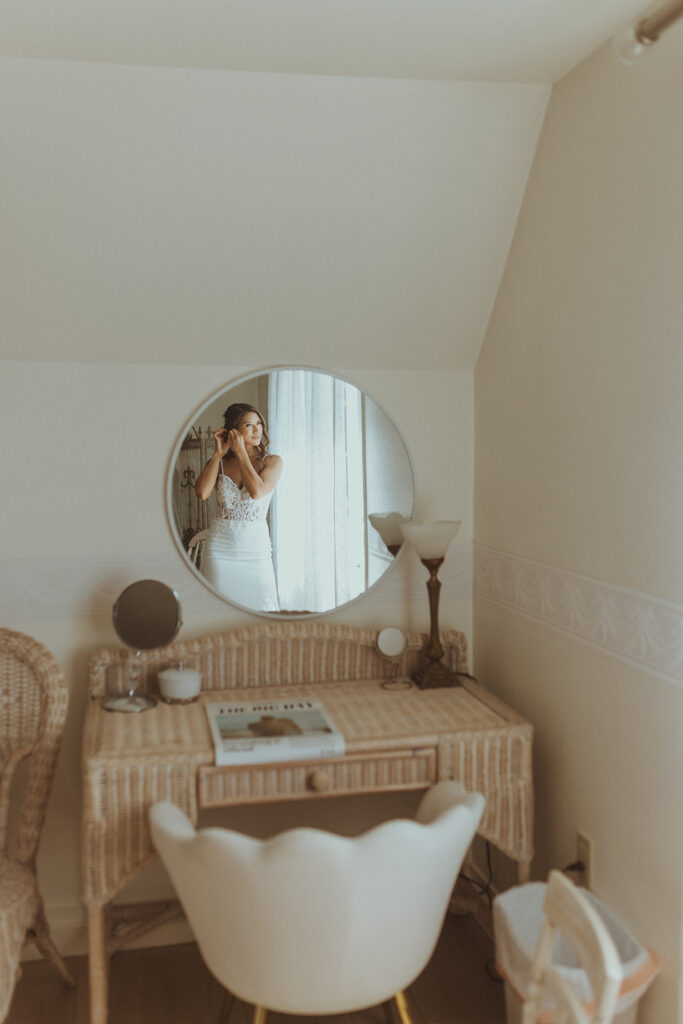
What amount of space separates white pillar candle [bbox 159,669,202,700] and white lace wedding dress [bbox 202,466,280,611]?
28 centimetres

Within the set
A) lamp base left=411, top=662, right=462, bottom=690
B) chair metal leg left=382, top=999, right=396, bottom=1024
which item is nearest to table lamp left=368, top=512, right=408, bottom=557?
lamp base left=411, top=662, right=462, bottom=690

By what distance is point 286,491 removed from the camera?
2.49m

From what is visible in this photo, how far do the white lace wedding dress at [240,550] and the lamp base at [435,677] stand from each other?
44 cm

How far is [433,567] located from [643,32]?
54.9 inches

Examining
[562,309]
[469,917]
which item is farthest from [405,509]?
[469,917]

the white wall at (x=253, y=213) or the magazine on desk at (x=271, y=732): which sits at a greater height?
the white wall at (x=253, y=213)

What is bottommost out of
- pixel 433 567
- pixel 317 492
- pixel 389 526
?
→ pixel 433 567

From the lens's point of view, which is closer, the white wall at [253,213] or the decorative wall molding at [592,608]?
the decorative wall molding at [592,608]

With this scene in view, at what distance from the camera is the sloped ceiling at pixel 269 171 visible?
68.7 inches

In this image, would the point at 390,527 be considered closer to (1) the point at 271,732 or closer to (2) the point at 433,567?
(2) the point at 433,567

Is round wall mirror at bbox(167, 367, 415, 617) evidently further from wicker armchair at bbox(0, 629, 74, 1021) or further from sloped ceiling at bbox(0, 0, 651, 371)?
wicker armchair at bbox(0, 629, 74, 1021)

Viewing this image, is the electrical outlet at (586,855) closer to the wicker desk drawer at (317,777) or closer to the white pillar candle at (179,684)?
the wicker desk drawer at (317,777)

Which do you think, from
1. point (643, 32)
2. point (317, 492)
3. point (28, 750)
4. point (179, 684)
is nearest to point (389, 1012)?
point (179, 684)

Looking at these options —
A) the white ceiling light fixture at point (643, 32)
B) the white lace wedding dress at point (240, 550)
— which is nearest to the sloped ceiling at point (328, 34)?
the white ceiling light fixture at point (643, 32)
